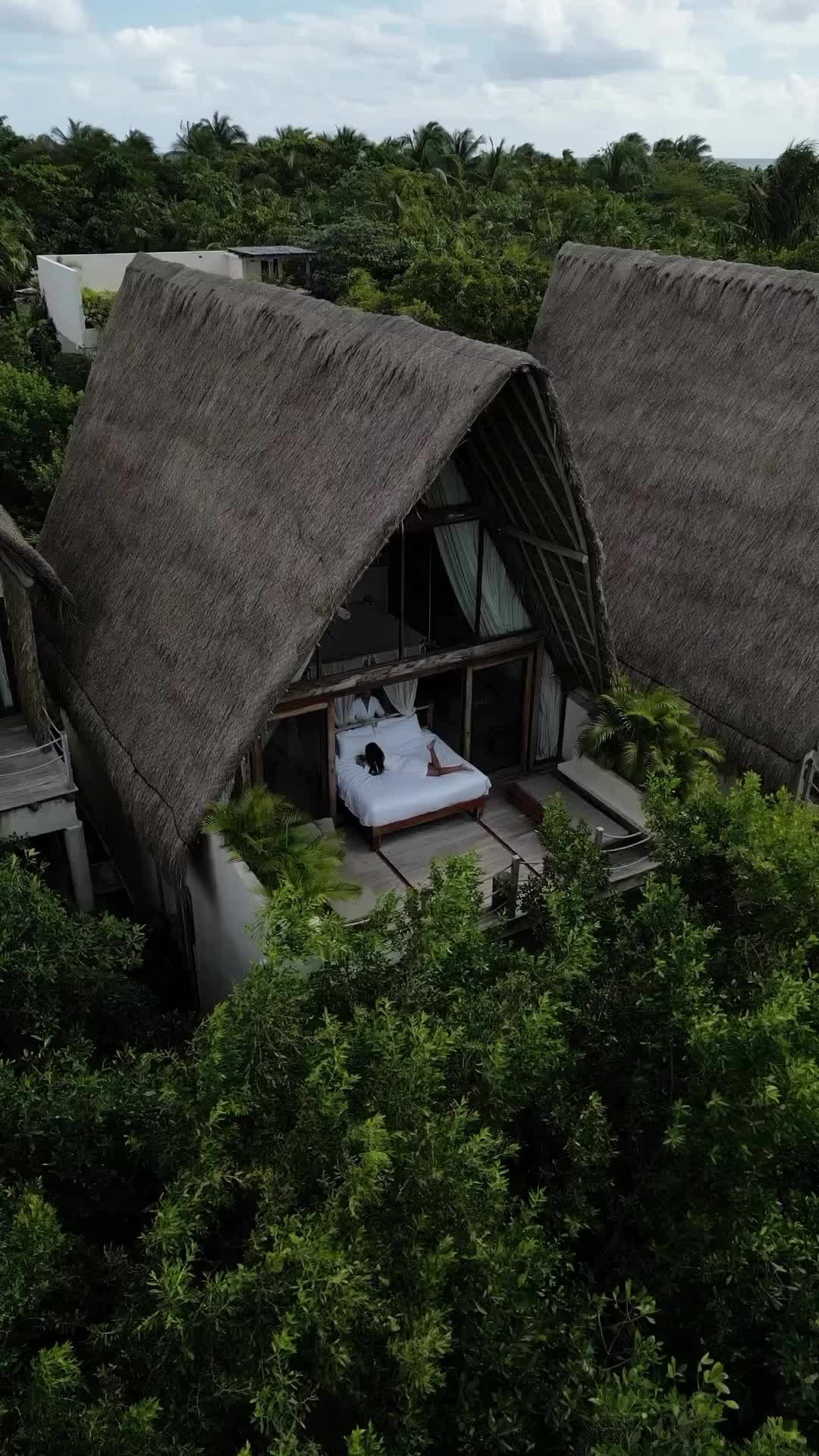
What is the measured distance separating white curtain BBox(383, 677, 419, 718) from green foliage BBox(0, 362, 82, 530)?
37.4 ft

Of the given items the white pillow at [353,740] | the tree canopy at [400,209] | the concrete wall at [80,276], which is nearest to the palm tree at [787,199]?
the tree canopy at [400,209]

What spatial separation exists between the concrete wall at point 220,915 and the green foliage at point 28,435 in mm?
12047

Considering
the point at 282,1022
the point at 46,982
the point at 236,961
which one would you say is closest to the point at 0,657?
the point at 236,961

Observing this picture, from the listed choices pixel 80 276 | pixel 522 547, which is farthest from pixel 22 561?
pixel 80 276

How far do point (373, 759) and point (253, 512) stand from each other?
3010mm

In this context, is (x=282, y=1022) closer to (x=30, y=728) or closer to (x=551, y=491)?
(x=551, y=491)

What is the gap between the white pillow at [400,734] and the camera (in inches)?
459

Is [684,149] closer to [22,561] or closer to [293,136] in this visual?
[293,136]

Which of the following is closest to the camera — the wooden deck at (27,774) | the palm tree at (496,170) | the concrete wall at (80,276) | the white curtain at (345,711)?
the wooden deck at (27,774)

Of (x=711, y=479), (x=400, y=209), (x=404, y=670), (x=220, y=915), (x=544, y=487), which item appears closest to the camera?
(x=220, y=915)

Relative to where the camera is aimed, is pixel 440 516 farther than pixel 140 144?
No

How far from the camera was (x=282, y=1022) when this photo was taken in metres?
5.99

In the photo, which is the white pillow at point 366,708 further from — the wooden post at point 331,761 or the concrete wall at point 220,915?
the concrete wall at point 220,915

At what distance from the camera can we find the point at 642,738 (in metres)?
11.3
